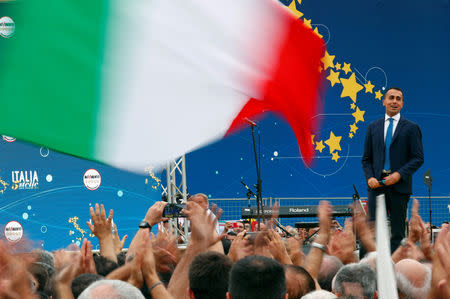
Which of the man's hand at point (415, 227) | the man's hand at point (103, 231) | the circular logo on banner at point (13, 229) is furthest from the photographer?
the circular logo on banner at point (13, 229)

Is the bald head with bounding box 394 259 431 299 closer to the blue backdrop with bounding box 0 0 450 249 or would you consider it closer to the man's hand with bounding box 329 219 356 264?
the man's hand with bounding box 329 219 356 264

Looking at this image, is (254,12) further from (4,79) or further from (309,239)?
(309,239)

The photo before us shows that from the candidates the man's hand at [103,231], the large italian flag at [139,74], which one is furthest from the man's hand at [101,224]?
the large italian flag at [139,74]

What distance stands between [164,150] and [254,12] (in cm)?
173

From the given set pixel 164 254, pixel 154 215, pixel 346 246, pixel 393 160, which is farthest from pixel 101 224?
pixel 393 160

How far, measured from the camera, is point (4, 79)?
4750mm

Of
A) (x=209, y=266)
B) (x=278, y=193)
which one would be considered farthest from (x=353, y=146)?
(x=209, y=266)

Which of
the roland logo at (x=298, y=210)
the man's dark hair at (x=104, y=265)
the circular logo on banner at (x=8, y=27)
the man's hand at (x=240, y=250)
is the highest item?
the circular logo on banner at (x=8, y=27)

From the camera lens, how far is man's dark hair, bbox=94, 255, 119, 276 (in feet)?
10.2

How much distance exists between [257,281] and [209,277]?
377mm

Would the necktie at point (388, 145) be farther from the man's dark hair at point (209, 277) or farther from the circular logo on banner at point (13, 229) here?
the circular logo on banner at point (13, 229)

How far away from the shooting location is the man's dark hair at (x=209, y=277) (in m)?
2.32

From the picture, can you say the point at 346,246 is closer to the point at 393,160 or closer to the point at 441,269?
the point at 393,160

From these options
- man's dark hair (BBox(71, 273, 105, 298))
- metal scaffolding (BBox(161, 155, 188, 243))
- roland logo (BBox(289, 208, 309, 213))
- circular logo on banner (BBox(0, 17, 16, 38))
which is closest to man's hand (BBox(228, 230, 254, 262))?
man's dark hair (BBox(71, 273, 105, 298))
